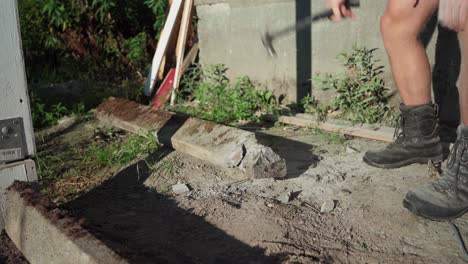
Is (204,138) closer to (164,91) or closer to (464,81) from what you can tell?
(464,81)

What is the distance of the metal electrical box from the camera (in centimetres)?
192

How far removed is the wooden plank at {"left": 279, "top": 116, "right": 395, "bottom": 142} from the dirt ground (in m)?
0.13

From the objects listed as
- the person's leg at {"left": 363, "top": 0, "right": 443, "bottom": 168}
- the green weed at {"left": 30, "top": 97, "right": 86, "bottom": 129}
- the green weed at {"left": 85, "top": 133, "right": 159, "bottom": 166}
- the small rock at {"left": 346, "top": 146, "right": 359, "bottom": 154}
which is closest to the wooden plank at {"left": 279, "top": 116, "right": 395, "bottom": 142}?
the small rock at {"left": 346, "top": 146, "right": 359, "bottom": 154}

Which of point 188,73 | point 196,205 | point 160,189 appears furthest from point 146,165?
point 188,73

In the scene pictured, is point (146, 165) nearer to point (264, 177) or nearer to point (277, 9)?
point (264, 177)

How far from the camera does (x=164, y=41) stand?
191 inches

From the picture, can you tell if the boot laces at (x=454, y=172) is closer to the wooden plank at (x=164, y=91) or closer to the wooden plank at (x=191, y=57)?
the wooden plank at (x=164, y=91)

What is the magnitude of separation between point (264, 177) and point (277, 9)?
205cm

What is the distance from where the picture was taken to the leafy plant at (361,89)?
347 centimetres

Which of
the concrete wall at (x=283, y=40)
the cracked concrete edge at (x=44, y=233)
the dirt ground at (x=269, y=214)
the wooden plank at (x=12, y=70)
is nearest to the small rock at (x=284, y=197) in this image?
the dirt ground at (x=269, y=214)

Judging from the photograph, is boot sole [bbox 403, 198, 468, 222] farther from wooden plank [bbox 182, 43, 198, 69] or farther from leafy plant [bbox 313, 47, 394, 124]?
wooden plank [bbox 182, 43, 198, 69]

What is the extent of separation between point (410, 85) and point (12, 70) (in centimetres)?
198

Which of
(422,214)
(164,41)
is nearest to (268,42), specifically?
(164,41)

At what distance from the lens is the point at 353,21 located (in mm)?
3613
